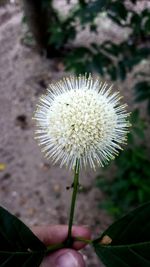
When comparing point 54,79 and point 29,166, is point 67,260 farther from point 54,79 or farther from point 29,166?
point 54,79

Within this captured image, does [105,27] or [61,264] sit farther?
[105,27]

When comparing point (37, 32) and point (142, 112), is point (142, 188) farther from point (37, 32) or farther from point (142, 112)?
point (37, 32)

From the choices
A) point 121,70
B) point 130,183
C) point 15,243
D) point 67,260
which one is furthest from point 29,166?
point 15,243

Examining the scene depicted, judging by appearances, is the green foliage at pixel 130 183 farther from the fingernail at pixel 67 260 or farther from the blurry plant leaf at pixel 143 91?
the fingernail at pixel 67 260

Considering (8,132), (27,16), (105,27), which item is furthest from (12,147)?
(105,27)

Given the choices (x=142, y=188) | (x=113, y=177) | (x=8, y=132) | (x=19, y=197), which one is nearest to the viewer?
(x=142, y=188)

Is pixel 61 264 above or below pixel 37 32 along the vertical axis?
below

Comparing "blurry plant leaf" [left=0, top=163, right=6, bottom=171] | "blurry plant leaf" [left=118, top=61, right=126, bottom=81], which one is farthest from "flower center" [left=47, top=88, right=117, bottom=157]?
"blurry plant leaf" [left=0, top=163, right=6, bottom=171]
